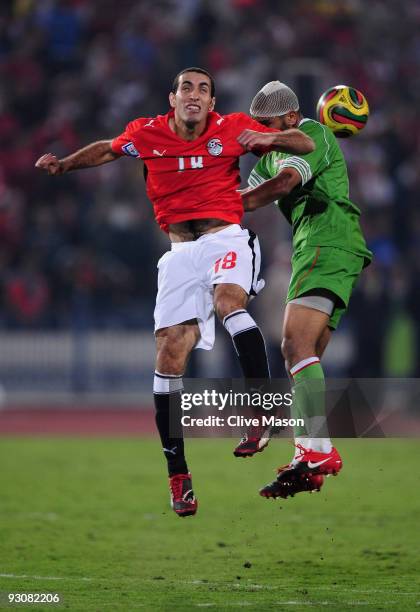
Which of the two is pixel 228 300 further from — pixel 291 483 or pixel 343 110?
pixel 343 110

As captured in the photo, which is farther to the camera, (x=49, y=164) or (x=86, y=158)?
(x=86, y=158)

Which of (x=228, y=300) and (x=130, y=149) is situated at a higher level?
(x=130, y=149)

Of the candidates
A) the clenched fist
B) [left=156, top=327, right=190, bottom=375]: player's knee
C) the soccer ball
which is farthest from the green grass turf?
the soccer ball

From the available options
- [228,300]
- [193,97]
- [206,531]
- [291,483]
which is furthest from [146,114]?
[291,483]

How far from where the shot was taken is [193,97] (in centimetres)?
756

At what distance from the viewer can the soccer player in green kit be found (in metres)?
7.80

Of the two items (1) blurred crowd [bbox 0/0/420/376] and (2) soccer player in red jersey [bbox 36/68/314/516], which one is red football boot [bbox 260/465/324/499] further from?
(1) blurred crowd [bbox 0/0/420/376]

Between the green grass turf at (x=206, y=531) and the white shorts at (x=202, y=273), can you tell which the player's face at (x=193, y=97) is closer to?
the white shorts at (x=202, y=273)

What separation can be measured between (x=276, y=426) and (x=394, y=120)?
12.6 metres

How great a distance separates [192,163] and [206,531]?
4.49 m

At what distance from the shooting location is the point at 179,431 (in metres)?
7.85

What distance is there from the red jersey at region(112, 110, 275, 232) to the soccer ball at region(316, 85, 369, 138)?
2.88 feet

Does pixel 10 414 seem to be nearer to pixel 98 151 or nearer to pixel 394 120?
pixel 394 120

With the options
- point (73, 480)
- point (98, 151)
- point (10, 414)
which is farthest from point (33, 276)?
point (98, 151)
